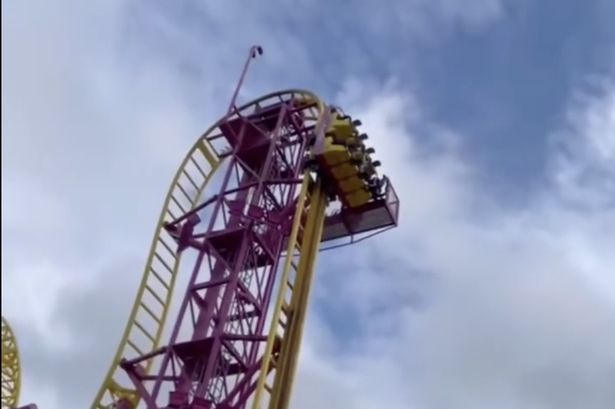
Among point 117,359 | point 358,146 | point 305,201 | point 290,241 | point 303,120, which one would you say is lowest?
point 117,359

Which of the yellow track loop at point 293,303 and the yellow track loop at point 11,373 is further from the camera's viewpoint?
the yellow track loop at point 11,373

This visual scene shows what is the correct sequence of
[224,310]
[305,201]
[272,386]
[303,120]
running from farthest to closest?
1. [303,120]
2. [305,201]
3. [224,310]
4. [272,386]

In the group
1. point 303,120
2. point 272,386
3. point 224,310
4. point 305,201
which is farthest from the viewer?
point 303,120

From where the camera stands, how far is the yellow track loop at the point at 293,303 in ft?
61.0

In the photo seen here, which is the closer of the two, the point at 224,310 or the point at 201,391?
the point at 201,391

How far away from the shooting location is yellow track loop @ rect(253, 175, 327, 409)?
61.0ft

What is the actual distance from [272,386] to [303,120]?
307 inches

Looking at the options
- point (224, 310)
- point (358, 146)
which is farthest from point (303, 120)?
point (224, 310)

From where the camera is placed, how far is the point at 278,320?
19359 millimetres

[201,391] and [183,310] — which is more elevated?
[183,310]

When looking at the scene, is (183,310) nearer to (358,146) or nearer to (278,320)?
(278,320)

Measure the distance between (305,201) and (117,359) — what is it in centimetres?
541

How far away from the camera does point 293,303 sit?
795 inches

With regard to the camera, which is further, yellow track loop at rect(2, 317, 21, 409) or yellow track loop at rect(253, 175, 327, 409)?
yellow track loop at rect(2, 317, 21, 409)
